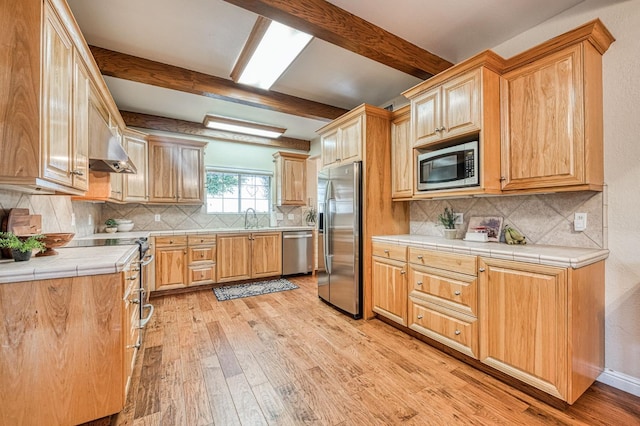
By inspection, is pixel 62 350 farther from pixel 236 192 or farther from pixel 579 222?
pixel 236 192

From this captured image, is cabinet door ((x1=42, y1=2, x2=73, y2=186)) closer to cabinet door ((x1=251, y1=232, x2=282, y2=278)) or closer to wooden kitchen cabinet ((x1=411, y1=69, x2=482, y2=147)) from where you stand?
wooden kitchen cabinet ((x1=411, y1=69, x2=482, y2=147))

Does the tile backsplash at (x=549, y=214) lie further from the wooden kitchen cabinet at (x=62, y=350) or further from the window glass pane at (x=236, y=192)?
the window glass pane at (x=236, y=192)

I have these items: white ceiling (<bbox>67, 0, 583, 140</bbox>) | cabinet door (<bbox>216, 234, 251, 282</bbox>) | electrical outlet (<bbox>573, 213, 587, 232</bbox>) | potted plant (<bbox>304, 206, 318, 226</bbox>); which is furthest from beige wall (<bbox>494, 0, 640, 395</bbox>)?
potted plant (<bbox>304, 206, 318, 226</bbox>)

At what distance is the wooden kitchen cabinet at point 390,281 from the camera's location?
8.62ft

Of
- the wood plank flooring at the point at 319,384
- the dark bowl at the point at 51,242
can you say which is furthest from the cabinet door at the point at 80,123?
the wood plank flooring at the point at 319,384

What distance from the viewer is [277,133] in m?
4.67

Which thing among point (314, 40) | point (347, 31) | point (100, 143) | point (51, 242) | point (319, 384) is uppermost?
point (314, 40)

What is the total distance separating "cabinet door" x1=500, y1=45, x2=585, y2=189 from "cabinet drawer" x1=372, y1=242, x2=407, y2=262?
1.01 meters

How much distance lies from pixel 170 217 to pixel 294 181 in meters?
2.22

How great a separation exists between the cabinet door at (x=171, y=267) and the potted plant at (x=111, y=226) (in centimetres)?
59

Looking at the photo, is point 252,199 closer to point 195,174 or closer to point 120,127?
point 195,174

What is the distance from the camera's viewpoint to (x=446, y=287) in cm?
222

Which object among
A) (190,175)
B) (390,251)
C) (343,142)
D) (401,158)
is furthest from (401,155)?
(190,175)

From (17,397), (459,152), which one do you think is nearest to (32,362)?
(17,397)
